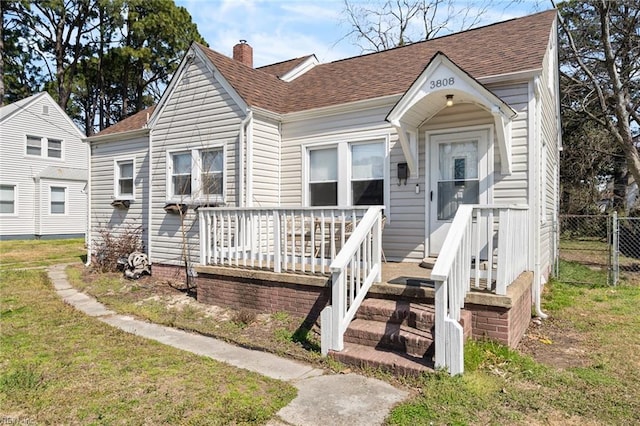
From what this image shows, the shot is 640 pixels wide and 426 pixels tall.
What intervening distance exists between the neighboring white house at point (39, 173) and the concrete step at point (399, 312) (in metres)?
19.7

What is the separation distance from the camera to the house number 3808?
5996 mm

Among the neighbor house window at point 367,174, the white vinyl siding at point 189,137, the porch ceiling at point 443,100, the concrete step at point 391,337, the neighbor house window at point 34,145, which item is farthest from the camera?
the neighbor house window at point 34,145

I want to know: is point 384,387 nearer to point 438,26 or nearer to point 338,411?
point 338,411

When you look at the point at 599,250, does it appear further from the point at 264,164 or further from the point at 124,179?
the point at 124,179

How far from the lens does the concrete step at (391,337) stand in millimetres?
4195

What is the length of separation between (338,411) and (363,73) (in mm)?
7954

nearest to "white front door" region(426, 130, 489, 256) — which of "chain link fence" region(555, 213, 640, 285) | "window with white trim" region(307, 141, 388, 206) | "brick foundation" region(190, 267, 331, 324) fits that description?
"window with white trim" region(307, 141, 388, 206)

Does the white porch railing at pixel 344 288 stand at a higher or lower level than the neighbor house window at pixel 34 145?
lower

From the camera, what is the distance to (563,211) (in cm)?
2031

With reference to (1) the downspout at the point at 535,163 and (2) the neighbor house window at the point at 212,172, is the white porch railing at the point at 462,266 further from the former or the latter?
(2) the neighbor house window at the point at 212,172

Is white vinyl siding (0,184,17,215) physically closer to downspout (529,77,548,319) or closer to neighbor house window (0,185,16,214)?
neighbor house window (0,185,16,214)

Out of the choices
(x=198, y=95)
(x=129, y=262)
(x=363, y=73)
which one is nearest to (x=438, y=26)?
(x=363, y=73)

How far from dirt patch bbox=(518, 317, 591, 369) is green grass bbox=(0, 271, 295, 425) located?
115 inches

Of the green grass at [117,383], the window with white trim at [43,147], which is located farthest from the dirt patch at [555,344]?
the window with white trim at [43,147]
